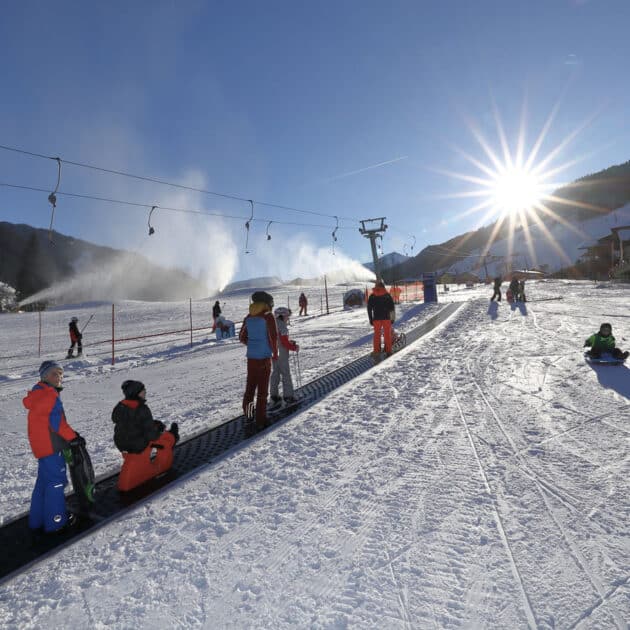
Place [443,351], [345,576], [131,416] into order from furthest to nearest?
[443,351]
[131,416]
[345,576]

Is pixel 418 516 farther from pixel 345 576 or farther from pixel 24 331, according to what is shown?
pixel 24 331

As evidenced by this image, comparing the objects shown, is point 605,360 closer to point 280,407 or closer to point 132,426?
point 280,407

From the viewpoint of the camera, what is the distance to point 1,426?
235 inches

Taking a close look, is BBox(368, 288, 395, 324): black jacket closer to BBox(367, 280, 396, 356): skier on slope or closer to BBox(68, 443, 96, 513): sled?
BBox(367, 280, 396, 356): skier on slope

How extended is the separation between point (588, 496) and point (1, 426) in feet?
24.8

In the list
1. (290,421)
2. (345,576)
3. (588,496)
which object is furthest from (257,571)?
(290,421)

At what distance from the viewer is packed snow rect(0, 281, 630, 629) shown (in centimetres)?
210

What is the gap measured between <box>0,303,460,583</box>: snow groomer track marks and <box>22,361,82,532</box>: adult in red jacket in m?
0.12

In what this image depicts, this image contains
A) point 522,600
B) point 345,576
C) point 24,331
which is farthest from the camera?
point 24,331

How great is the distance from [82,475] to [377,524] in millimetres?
2389

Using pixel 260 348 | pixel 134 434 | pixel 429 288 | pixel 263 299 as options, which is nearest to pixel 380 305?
pixel 263 299

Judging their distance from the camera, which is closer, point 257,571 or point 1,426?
point 257,571

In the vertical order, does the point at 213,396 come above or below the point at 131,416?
A: below

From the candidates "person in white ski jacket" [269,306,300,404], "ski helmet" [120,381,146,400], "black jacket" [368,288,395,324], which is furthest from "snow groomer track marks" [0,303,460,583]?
"black jacket" [368,288,395,324]
